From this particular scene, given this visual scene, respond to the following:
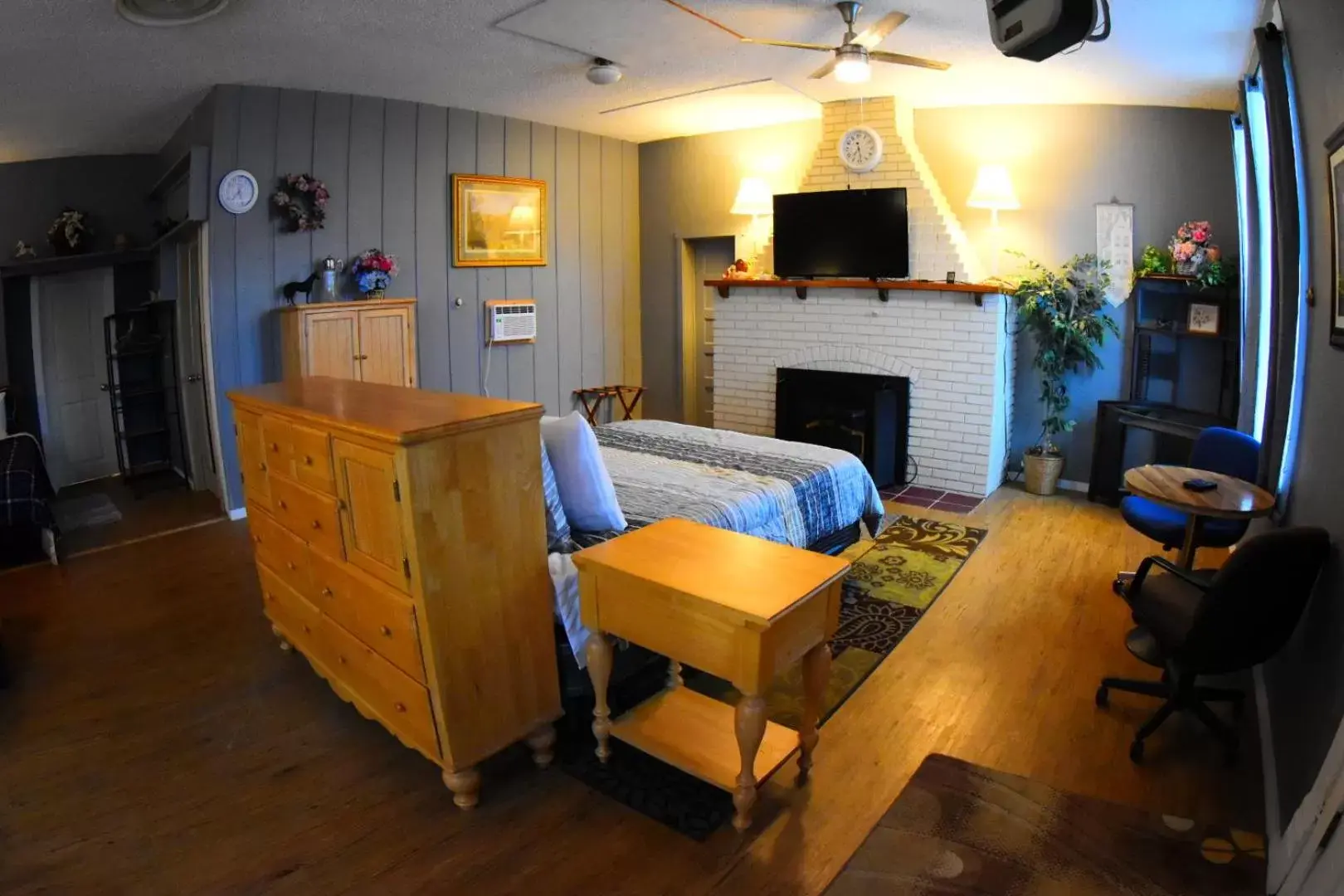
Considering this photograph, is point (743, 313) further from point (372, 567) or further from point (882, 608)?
point (372, 567)

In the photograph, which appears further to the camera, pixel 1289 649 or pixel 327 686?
pixel 327 686

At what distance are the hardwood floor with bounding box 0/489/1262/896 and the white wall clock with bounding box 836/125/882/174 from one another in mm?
3307

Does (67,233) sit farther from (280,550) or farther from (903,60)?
(903,60)

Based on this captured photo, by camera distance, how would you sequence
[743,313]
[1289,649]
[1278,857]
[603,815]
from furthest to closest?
[743,313], [1289,649], [603,815], [1278,857]

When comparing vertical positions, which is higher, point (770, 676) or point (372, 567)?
point (372, 567)

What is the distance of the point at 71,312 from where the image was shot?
5.86m

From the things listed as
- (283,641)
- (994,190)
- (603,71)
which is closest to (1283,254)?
(994,190)

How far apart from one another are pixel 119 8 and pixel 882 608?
4.03 meters

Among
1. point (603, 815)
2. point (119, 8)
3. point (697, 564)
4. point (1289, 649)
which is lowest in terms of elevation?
point (603, 815)

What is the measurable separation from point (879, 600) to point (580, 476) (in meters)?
1.71

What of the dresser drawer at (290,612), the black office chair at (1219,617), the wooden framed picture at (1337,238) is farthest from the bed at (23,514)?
the wooden framed picture at (1337,238)

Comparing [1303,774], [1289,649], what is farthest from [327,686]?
[1289,649]

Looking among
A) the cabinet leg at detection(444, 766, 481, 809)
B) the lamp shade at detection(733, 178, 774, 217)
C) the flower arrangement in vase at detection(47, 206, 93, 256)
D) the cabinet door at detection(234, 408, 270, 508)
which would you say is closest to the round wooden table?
the cabinet leg at detection(444, 766, 481, 809)

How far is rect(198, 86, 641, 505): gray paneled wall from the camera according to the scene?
15.8 ft
